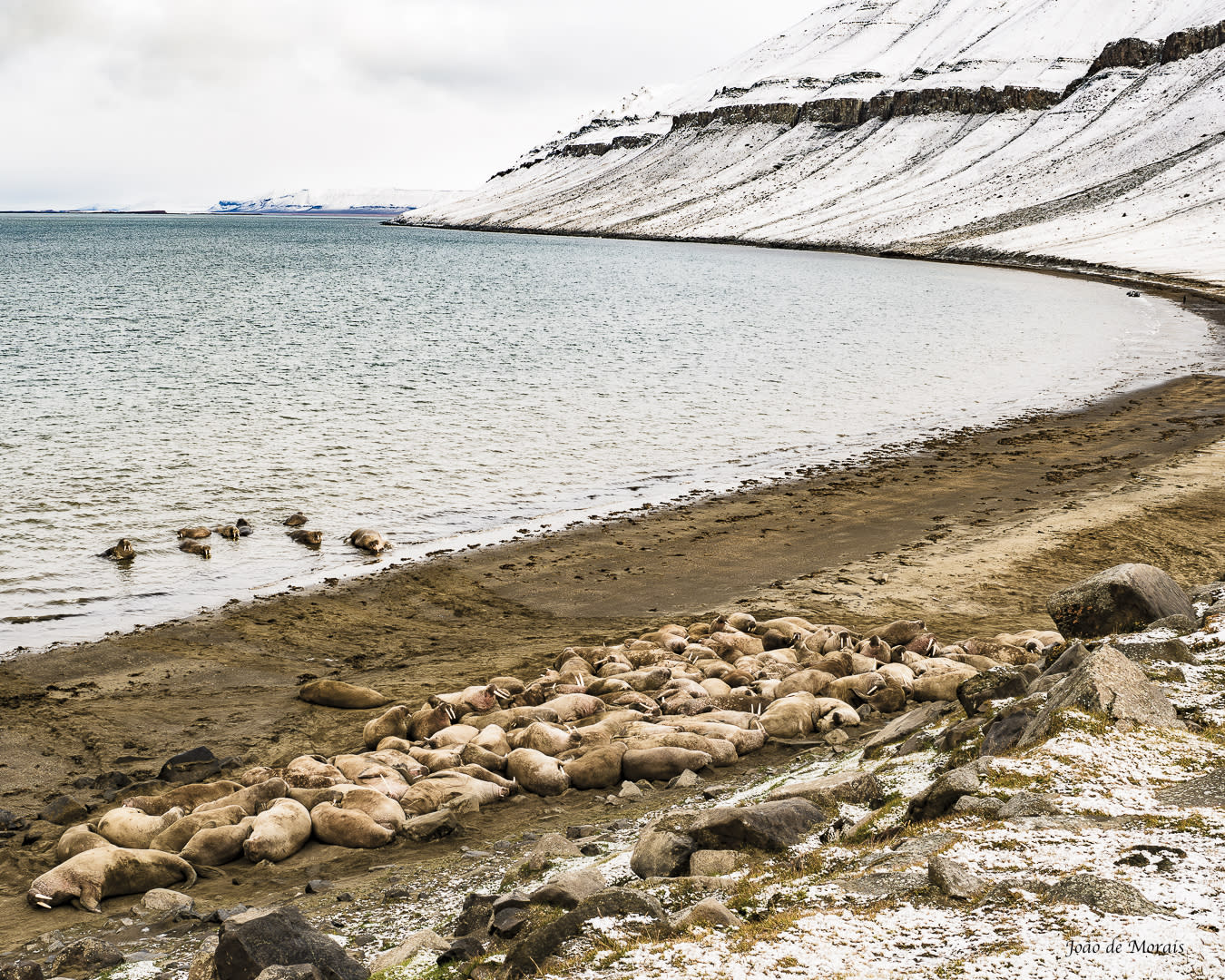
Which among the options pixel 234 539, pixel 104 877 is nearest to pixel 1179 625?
pixel 104 877

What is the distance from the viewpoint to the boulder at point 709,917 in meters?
5.47

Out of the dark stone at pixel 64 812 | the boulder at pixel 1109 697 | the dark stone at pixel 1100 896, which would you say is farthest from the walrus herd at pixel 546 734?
the dark stone at pixel 1100 896

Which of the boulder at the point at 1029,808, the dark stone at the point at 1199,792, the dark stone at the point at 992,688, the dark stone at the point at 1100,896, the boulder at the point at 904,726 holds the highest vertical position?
the dark stone at the point at 1100,896

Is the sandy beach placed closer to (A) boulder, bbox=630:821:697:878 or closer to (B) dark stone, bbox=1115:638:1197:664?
(A) boulder, bbox=630:821:697:878

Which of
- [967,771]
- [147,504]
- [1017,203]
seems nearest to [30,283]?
[147,504]

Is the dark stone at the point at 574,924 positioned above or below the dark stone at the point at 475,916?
above

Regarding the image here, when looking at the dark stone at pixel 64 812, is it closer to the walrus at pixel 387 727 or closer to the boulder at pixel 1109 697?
the walrus at pixel 387 727

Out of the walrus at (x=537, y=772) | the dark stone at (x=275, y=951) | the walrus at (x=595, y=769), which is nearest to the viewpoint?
the dark stone at (x=275, y=951)

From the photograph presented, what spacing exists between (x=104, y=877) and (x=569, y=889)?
4.34 m

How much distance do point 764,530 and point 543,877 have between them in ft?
43.8

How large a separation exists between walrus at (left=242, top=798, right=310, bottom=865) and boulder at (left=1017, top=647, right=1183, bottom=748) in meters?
6.07

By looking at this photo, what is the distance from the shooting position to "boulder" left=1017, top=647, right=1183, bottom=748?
7.00 meters

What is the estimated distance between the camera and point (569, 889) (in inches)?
244

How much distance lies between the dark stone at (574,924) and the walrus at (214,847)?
4.09m
